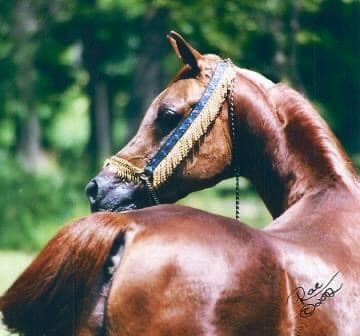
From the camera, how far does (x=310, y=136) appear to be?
162 inches

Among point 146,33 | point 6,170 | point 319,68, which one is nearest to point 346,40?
point 319,68

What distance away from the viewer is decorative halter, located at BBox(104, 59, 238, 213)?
4199 mm

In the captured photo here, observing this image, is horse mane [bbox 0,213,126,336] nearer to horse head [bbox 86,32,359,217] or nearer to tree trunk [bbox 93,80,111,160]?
horse head [bbox 86,32,359,217]

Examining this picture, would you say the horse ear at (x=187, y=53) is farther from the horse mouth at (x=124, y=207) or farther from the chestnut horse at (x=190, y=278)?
the chestnut horse at (x=190, y=278)

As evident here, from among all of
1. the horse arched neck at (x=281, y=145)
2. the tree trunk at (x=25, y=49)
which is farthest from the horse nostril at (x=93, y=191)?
the tree trunk at (x=25, y=49)

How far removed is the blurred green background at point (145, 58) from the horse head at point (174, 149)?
563 cm

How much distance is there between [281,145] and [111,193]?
0.79 m

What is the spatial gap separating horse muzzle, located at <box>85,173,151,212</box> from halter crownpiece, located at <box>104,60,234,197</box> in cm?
4

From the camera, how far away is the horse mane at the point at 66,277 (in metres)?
3.13

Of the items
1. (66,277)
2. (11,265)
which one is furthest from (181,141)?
(11,265)

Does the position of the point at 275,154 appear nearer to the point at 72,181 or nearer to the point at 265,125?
the point at 265,125

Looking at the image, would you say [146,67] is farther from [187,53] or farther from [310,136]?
[310,136]

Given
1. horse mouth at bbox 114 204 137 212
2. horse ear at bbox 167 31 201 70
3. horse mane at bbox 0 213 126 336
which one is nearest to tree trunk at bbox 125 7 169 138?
horse ear at bbox 167 31 201 70
